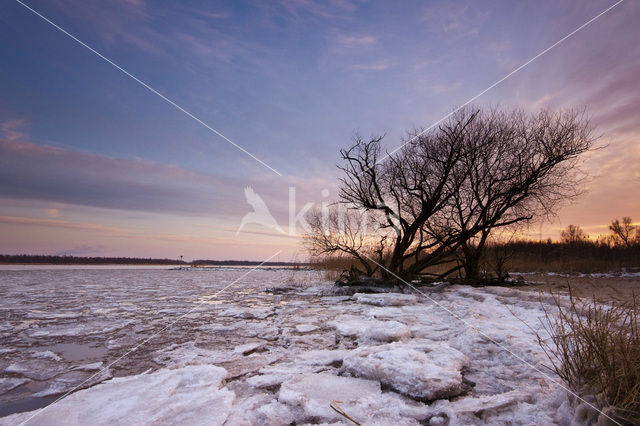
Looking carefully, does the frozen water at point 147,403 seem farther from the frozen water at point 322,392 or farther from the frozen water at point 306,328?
the frozen water at point 306,328

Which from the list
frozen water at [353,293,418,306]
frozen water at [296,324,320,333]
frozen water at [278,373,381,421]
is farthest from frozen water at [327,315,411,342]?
frozen water at [353,293,418,306]

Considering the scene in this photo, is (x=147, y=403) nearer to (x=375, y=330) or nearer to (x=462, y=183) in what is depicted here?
(x=375, y=330)

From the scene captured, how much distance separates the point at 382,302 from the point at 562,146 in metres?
6.88

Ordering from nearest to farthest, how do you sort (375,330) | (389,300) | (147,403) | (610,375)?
(610,375), (147,403), (375,330), (389,300)

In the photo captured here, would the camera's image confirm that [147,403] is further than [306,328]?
No

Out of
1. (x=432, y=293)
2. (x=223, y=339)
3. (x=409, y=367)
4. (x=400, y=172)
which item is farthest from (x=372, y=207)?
(x=409, y=367)

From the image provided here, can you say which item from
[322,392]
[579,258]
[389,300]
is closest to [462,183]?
[389,300]

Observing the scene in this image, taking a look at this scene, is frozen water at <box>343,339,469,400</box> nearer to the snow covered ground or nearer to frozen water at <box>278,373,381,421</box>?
the snow covered ground

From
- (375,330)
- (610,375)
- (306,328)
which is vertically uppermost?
(610,375)

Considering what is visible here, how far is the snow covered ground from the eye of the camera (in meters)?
1.95

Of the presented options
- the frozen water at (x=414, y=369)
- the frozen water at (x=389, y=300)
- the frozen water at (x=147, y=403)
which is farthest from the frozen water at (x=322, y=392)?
the frozen water at (x=389, y=300)

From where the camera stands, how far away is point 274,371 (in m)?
2.72

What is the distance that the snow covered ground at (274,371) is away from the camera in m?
1.95

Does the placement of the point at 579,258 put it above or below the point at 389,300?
above
